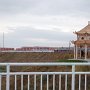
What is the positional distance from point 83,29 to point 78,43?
5.52ft

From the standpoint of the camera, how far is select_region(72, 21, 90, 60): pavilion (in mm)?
32219

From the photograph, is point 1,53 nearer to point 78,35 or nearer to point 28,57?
point 28,57

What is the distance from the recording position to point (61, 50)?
48.3 m

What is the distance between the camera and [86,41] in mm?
31797

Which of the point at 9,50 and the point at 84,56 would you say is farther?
the point at 9,50

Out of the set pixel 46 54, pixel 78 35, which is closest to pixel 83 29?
pixel 78 35

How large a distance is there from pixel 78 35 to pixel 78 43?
95cm

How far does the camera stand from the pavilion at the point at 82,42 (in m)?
32.2

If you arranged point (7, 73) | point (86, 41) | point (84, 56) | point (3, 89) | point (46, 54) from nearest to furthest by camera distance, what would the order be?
point (7, 73) → point (3, 89) → point (86, 41) → point (84, 56) → point (46, 54)

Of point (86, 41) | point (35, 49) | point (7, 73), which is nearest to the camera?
point (7, 73)

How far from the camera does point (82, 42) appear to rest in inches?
1262

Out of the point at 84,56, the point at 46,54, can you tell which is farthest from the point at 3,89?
the point at 46,54

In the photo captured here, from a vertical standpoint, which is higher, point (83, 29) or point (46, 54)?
point (83, 29)

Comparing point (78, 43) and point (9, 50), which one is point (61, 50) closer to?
point (9, 50)
